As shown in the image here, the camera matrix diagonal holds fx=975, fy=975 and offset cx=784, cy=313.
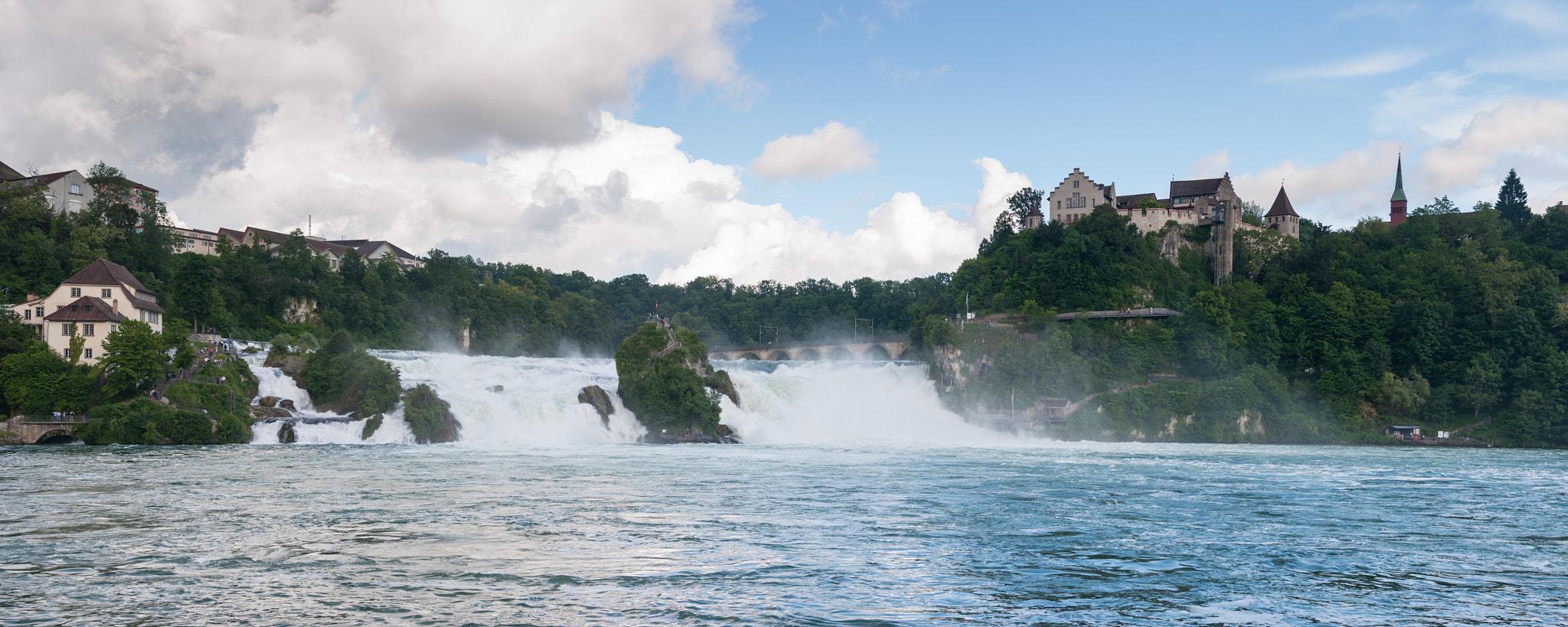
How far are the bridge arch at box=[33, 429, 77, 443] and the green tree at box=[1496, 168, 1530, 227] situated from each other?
362 feet

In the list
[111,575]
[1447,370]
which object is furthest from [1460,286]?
[111,575]

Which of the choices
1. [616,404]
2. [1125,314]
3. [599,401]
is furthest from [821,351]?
[599,401]

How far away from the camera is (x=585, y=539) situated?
774 inches

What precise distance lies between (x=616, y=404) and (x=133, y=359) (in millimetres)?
23302

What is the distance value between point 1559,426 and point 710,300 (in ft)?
334

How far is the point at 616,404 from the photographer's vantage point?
54.2m

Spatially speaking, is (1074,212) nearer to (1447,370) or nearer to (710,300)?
(1447,370)

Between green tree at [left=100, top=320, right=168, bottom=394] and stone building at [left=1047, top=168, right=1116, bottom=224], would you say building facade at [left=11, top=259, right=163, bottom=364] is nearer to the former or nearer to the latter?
green tree at [left=100, top=320, right=168, bottom=394]

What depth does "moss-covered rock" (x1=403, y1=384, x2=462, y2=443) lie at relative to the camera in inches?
1853

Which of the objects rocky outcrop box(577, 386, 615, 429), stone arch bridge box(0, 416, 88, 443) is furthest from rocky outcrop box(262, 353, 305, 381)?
rocky outcrop box(577, 386, 615, 429)

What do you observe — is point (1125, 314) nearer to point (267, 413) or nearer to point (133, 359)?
point (267, 413)

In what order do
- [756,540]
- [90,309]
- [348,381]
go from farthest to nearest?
1. [90,309]
2. [348,381]
3. [756,540]

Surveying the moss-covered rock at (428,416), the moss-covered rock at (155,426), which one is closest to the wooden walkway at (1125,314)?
the moss-covered rock at (428,416)

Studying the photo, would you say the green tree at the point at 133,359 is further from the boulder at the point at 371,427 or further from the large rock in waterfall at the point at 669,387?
the large rock in waterfall at the point at 669,387
